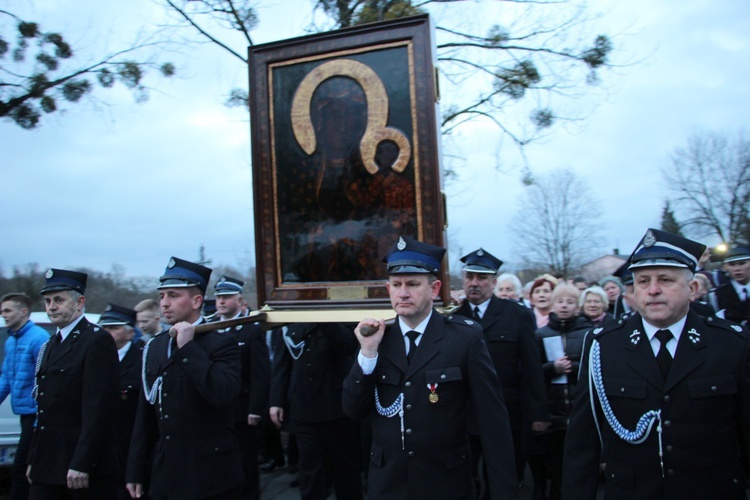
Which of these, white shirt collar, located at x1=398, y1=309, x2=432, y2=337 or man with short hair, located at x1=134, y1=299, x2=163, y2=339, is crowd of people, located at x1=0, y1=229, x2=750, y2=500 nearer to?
white shirt collar, located at x1=398, y1=309, x2=432, y2=337

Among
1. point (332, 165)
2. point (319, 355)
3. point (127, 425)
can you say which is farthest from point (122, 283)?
point (332, 165)

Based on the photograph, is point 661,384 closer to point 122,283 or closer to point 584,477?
point 584,477

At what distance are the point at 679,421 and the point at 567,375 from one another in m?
2.72

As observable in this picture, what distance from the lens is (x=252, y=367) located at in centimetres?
565

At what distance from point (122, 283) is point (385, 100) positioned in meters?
14.7

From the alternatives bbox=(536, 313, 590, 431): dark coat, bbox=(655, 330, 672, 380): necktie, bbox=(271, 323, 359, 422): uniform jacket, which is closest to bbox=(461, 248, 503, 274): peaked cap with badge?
bbox=(536, 313, 590, 431): dark coat

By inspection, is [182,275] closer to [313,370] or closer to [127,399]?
[313,370]

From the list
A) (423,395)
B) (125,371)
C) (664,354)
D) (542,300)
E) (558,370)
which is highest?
(542,300)

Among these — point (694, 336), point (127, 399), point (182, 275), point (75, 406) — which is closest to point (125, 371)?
point (127, 399)

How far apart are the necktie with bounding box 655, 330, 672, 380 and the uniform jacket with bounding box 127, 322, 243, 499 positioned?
7.61 feet

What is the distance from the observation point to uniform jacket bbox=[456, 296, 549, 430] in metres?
4.82

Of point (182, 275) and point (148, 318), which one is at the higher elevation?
point (182, 275)

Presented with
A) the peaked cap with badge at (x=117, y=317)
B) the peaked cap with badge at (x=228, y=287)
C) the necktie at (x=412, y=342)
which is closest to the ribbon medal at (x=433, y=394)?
the necktie at (x=412, y=342)

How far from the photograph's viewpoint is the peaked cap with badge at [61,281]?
14.6 feet
